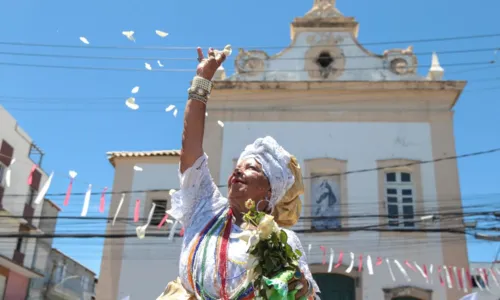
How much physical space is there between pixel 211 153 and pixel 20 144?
48.6 feet

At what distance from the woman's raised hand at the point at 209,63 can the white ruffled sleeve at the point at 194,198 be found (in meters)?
0.38

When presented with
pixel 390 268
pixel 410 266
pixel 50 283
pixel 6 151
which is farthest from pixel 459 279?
pixel 50 283

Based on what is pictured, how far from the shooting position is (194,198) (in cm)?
248

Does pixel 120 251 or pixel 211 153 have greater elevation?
pixel 211 153

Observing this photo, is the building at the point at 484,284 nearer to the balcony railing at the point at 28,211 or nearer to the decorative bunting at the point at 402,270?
the decorative bunting at the point at 402,270

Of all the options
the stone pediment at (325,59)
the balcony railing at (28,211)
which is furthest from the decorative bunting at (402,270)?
the balcony railing at (28,211)

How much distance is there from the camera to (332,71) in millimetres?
14031

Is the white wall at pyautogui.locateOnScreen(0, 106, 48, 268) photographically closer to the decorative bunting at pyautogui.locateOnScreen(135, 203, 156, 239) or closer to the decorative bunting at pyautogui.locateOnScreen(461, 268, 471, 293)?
the decorative bunting at pyautogui.locateOnScreen(135, 203, 156, 239)

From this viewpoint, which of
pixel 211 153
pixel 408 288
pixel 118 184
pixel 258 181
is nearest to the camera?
pixel 258 181

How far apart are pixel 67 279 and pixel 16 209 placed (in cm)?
953

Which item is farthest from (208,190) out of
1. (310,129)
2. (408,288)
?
(310,129)

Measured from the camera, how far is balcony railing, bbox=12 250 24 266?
25203mm

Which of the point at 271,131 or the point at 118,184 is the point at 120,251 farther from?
the point at 271,131

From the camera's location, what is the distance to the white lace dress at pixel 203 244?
2.13 m
